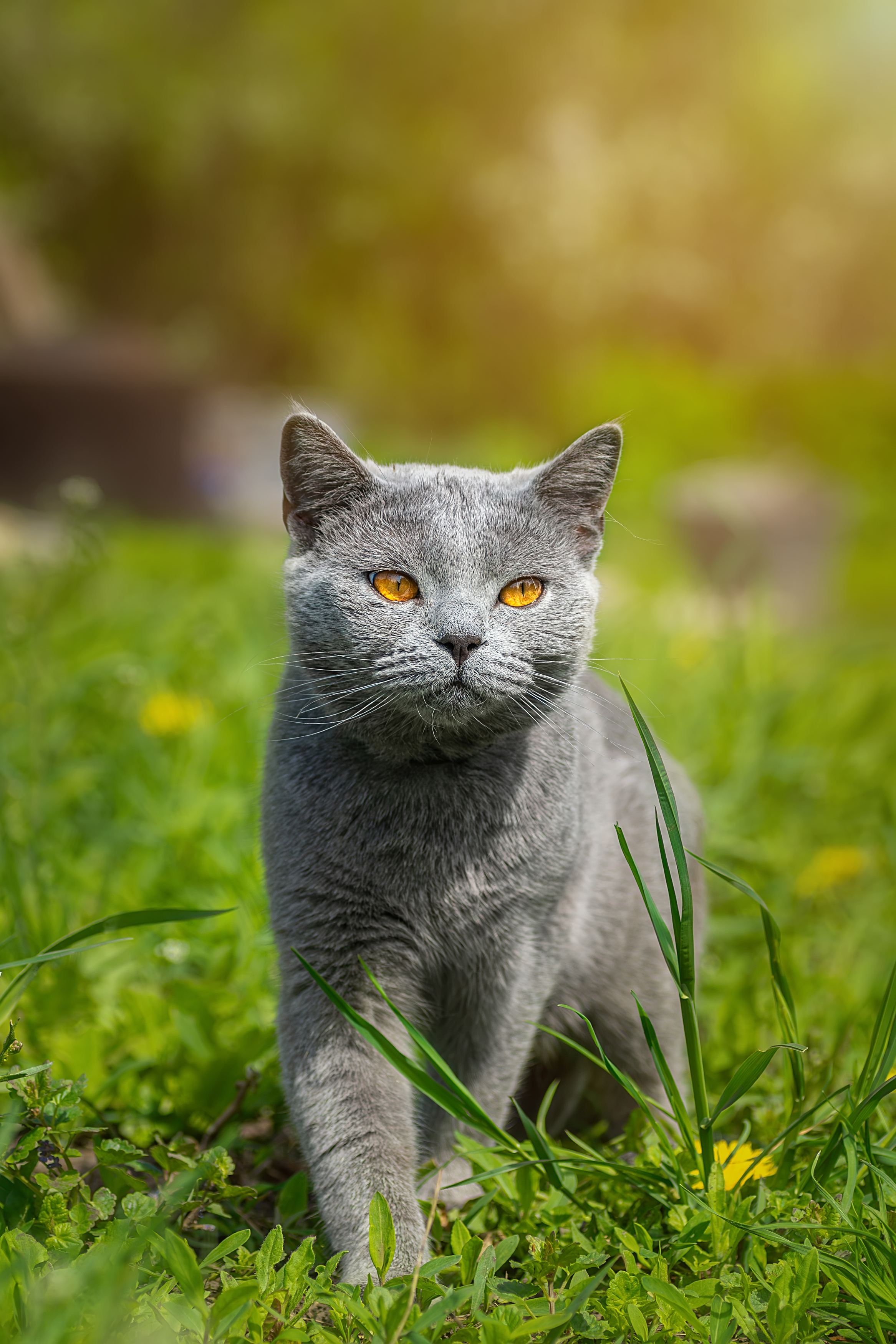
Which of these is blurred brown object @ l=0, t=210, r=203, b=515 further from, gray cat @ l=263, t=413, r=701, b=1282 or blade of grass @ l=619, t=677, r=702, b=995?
blade of grass @ l=619, t=677, r=702, b=995

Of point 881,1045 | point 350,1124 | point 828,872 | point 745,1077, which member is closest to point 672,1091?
point 745,1077

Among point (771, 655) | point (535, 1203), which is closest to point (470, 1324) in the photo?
point (535, 1203)

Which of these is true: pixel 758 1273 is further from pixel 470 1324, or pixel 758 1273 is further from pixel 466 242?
pixel 466 242

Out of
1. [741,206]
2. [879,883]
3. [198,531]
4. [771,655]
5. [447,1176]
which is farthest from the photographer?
[741,206]

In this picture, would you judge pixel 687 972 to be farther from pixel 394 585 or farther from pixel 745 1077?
pixel 394 585

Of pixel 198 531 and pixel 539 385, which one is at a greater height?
pixel 539 385

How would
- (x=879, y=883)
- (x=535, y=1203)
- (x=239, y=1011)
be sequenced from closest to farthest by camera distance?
(x=535, y=1203)
(x=239, y=1011)
(x=879, y=883)

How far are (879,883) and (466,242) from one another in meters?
6.11

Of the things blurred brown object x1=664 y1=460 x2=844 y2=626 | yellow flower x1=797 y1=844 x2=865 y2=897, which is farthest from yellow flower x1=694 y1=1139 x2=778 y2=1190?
blurred brown object x1=664 y1=460 x2=844 y2=626

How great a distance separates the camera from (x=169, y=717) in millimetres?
2174

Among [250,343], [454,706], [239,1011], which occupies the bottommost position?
[239,1011]

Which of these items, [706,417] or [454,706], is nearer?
[454,706]

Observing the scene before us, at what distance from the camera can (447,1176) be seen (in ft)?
4.16

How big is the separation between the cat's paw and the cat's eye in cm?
63
